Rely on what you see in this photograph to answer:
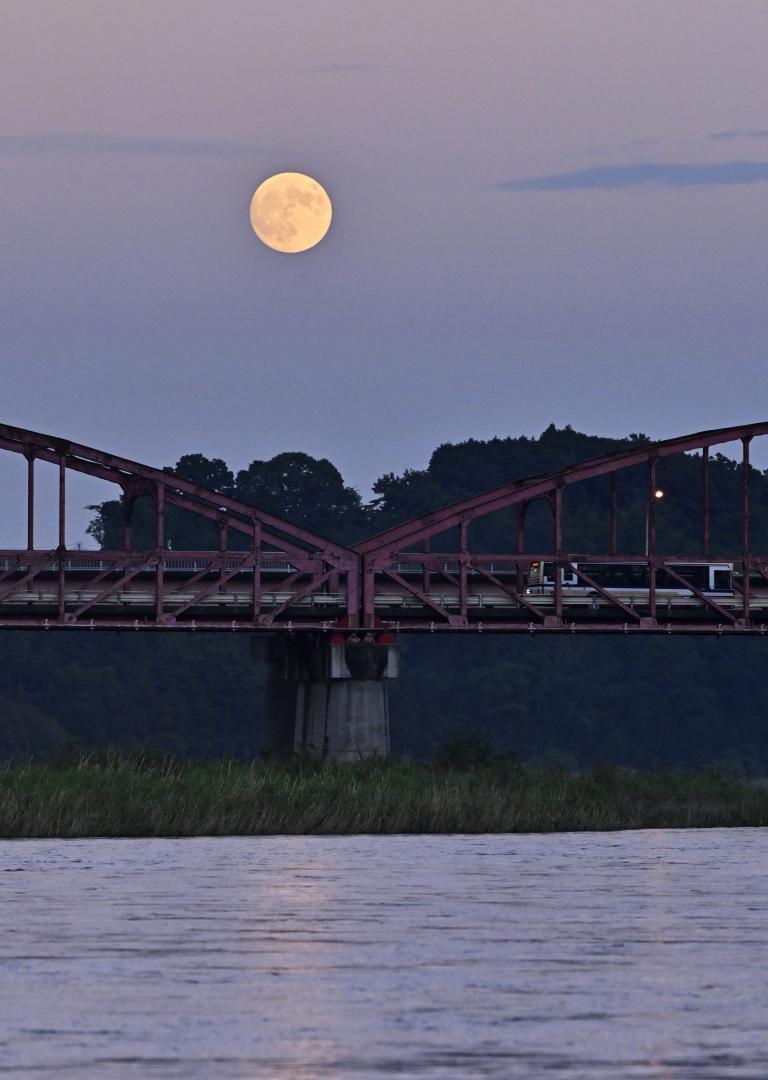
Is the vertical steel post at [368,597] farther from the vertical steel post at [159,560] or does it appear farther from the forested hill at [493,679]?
the forested hill at [493,679]

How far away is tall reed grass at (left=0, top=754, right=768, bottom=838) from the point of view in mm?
36938

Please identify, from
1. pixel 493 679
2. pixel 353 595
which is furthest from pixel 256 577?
pixel 493 679

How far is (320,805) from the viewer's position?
39562 millimetres

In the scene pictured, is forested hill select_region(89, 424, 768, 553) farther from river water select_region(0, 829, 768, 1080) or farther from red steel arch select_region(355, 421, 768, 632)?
river water select_region(0, 829, 768, 1080)

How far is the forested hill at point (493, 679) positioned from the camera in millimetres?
160125

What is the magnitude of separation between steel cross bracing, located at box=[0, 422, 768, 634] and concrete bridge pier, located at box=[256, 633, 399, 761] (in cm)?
100

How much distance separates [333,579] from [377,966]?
7461 centimetres

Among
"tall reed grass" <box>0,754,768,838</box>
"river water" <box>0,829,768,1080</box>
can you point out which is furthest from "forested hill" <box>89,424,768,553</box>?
"river water" <box>0,829,768,1080</box>

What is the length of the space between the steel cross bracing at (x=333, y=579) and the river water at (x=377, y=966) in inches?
2273

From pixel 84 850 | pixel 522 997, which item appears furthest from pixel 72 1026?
pixel 84 850

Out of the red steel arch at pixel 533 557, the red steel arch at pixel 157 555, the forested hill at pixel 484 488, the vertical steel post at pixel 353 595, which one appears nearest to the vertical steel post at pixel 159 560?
the red steel arch at pixel 157 555

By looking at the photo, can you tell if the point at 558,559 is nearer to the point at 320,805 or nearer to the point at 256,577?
the point at 256,577

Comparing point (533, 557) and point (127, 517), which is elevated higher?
point (127, 517)

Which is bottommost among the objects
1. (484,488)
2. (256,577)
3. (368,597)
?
(368,597)
